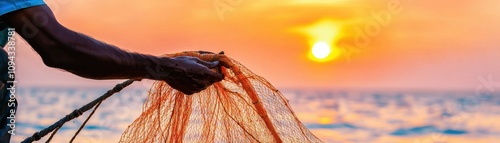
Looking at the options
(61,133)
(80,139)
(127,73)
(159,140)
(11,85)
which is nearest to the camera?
(127,73)

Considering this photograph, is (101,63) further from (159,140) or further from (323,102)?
(323,102)

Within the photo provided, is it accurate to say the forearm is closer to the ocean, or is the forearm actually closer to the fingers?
the fingers

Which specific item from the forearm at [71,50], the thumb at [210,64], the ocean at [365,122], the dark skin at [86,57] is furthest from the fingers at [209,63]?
the ocean at [365,122]

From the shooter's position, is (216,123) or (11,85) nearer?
(11,85)

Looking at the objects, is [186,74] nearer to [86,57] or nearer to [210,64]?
[210,64]

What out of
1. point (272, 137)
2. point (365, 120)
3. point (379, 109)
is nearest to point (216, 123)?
point (272, 137)

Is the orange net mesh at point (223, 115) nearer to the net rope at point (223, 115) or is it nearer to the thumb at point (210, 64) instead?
the net rope at point (223, 115)

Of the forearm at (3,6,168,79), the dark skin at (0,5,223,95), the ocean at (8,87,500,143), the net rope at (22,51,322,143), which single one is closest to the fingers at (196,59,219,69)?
the dark skin at (0,5,223,95)
